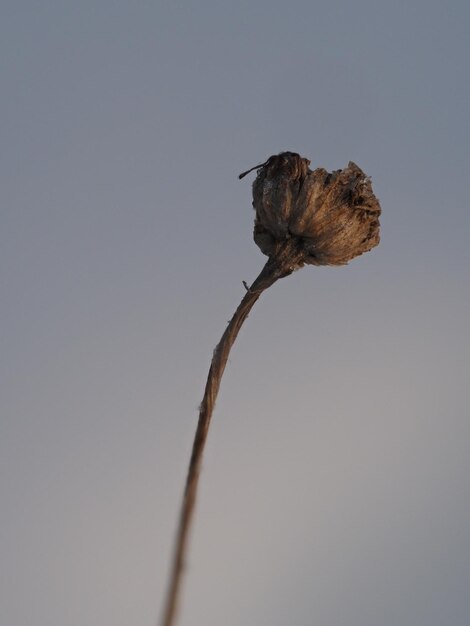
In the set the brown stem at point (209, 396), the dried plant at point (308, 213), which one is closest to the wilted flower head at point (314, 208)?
the dried plant at point (308, 213)

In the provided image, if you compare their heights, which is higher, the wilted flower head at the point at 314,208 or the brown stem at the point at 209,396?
the wilted flower head at the point at 314,208

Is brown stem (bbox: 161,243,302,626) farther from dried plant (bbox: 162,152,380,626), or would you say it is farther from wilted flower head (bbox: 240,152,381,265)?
wilted flower head (bbox: 240,152,381,265)

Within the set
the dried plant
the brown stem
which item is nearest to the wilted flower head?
the dried plant

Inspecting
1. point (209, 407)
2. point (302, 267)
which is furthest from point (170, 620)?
point (302, 267)

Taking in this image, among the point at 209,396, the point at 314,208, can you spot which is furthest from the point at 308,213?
the point at 209,396

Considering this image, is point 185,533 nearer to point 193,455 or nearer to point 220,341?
point 193,455

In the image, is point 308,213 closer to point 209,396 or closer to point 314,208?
point 314,208

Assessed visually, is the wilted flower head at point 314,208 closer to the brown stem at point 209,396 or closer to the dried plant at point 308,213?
the dried plant at point 308,213
